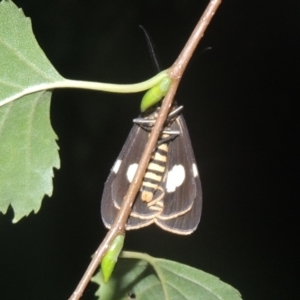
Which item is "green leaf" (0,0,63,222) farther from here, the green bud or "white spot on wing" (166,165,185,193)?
"white spot on wing" (166,165,185,193)

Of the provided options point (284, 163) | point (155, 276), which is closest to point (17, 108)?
point (155, 276)

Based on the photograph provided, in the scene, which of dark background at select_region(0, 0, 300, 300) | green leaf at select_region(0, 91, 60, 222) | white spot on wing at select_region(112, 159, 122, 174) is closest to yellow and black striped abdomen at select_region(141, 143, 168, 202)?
white spot on wing at select_region(112, 159, 122, 174)

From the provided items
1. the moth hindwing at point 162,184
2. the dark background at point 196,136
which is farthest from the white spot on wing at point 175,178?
the dark background at point 196,136

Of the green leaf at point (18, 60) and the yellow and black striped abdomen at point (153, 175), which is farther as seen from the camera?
the yellow and black striped abdomen at point (153, 175)

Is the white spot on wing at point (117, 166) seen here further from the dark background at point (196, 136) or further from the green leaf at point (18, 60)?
the dark background at point (196, 136)

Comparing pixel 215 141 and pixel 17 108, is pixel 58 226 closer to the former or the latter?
pixel 215 141

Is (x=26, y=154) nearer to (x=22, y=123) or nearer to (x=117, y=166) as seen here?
(x=22, y=123)

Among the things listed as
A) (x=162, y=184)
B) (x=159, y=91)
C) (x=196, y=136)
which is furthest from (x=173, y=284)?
(x=196, y=136)
